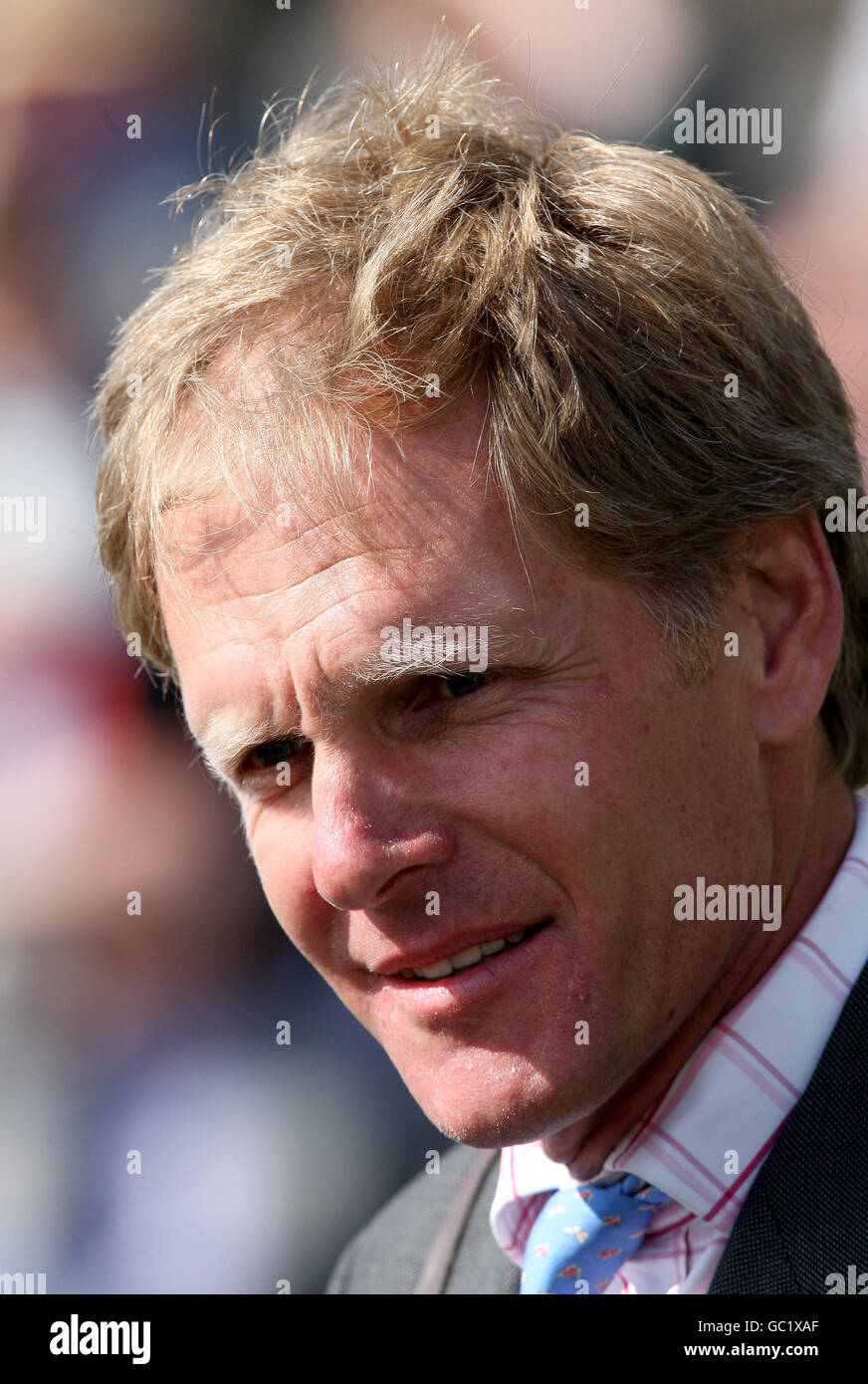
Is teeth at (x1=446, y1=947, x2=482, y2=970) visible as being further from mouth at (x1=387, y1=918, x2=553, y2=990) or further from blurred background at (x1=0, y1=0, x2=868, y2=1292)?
blurred background at (x1=0, y1=0, x2=868, y2=1292)

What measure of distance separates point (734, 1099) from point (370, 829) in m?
0.56

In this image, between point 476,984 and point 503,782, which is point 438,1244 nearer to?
point 476,984

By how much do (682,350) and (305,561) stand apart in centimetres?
Answer: 56

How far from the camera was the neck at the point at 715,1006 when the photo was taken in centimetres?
159

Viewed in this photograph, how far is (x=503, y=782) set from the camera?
4.75 ft

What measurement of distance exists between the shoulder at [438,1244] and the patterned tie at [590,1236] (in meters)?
0.19

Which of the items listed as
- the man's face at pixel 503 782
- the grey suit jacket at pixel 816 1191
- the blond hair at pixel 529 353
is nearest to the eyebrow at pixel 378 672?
the man's face at pixel 503 782

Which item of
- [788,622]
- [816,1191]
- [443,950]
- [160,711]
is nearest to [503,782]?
A: [443,950]

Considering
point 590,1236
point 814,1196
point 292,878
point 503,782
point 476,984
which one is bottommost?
point 590,1236

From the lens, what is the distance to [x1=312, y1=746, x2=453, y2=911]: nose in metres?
1.45

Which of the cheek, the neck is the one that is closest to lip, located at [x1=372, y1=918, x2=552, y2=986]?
the cheek

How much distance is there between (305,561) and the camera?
4.93 feet

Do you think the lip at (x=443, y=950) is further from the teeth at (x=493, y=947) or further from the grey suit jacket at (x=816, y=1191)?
the grey suit jacket at (x=816, y=1191)
